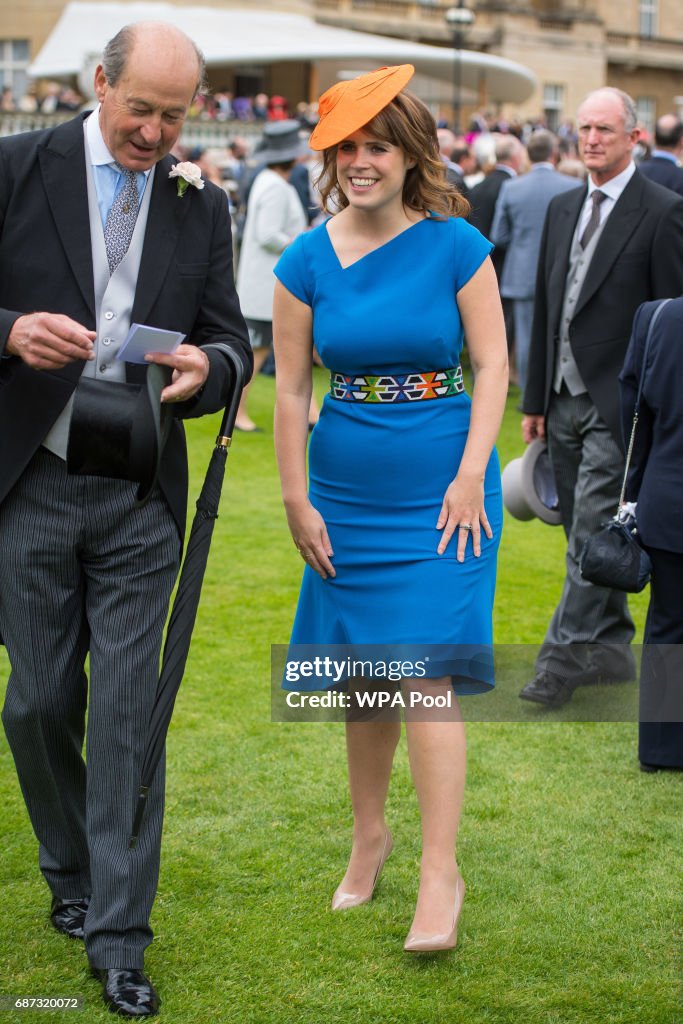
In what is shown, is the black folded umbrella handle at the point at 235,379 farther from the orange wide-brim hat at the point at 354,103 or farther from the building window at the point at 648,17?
the building window at the point at 648,17

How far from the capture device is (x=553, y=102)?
60969 mm

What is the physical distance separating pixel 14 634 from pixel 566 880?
1764 millimetres

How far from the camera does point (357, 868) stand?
163 inches

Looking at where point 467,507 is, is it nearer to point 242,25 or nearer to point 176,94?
point 176,94

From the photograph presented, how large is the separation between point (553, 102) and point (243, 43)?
3058cm

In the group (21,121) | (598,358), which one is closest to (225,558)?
(598,358)

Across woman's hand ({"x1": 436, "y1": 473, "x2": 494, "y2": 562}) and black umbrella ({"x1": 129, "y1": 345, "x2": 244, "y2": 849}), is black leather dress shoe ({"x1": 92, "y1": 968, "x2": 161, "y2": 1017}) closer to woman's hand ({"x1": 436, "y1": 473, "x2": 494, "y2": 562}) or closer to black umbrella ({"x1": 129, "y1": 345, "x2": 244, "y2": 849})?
black umbrella ({"x1": 129, "y1": 345, "x2": 244, "y2": 849})

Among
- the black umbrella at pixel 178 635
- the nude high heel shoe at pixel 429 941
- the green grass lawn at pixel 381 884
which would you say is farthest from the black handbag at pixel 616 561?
the black umbrella at pixel 178 635

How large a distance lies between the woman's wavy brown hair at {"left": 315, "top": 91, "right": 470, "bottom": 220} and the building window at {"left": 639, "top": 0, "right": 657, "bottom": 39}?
6730 cm

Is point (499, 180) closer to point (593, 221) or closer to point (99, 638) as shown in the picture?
point (593, 221)

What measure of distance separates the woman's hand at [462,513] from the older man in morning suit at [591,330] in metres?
2.13

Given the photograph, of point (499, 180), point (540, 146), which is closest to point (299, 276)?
point (540, 146)

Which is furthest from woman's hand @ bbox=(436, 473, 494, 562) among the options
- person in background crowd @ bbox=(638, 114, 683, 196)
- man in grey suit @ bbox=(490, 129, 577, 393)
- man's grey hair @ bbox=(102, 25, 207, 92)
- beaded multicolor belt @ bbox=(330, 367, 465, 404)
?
man in grey suit @ bbox=(490, 129, 577, 393)

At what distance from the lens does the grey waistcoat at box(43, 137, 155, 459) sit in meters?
3.41
